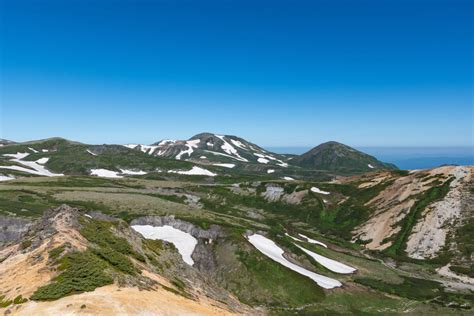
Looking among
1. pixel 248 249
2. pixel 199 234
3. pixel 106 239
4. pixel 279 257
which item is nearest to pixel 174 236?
pixel 199 234

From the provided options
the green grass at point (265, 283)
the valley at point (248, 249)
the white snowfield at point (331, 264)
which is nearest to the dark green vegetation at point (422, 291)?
the valley at point (248, 249)

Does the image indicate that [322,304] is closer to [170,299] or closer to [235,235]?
[235,235]

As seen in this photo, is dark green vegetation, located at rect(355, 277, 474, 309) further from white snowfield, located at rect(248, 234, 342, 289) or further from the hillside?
white snowfield, located at rect(248, 234, 342, 289)

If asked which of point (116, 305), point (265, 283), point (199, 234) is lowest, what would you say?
point (265, 283)

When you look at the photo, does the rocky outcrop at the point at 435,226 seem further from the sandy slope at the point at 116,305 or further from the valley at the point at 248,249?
the sandy slope at the point at 116,305

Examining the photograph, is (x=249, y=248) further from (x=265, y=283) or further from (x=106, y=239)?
(x=106, y=239)

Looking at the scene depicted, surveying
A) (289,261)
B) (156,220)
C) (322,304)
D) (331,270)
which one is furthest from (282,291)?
(156,220)
